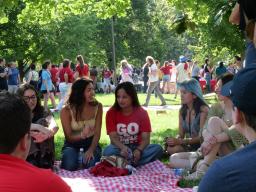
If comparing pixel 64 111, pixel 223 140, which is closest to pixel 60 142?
pixel 64 111

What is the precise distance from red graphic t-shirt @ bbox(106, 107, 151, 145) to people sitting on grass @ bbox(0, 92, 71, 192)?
441 cm

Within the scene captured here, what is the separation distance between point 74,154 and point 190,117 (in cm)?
174

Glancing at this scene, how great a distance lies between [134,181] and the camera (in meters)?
5.79

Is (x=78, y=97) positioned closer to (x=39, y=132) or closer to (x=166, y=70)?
(x=39, y=132)

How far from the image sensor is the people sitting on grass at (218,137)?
5621mm

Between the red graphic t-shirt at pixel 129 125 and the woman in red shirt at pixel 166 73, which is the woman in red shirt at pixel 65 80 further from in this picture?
the woman in red shirt at pixel 166 73

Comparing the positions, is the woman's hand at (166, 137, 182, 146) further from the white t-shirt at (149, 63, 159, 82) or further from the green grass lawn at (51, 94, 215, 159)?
the white t-shirt at (149, 63, 159, 82)

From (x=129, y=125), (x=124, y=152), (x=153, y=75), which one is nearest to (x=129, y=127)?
(x=129, y=125)

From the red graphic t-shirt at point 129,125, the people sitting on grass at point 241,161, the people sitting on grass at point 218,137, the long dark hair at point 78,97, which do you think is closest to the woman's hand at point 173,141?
the red graphic t-shirt at point 129,125

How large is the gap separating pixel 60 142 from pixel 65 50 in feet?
67.8

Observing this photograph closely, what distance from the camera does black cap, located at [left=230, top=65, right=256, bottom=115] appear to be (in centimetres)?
190

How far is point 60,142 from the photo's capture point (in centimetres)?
977

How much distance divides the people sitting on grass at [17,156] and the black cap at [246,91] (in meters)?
0.98

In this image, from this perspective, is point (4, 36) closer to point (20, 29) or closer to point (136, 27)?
point (20, 29)
